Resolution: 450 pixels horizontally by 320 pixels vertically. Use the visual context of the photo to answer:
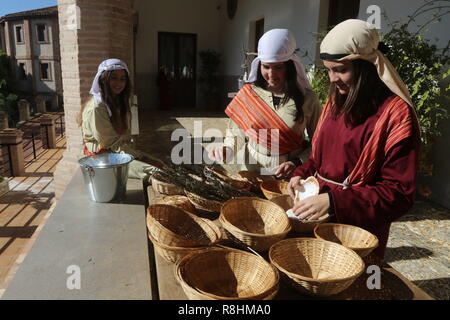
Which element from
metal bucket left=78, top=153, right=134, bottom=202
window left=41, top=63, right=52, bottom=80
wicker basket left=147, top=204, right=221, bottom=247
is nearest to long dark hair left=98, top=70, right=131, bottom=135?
metal bucket left=78, top=153, right=134, bottom=202

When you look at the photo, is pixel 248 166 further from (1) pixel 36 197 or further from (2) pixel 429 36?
(1) pixel 36 197

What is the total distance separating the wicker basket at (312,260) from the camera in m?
1.13

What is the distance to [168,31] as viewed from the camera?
41.7 ft

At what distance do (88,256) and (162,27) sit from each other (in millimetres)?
12356

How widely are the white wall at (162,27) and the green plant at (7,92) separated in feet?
58.4

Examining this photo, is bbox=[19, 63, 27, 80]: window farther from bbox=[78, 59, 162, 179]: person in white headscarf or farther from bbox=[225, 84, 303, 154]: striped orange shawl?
bbox=[225, 84, 303, 154]: striped orange shawl

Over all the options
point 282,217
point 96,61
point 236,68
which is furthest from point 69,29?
point 236,68

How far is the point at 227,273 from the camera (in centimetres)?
121

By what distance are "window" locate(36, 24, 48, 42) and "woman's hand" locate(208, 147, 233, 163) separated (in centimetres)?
3210

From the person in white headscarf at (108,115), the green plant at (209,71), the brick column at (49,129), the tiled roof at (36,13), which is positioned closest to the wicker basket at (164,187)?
the person in white headscarf at (108,115)

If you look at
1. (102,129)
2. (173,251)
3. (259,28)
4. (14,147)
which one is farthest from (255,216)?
(259,28)

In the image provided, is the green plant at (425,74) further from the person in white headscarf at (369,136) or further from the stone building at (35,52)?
the stone building at (35,52)

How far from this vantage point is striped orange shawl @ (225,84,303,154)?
2.31 metres
